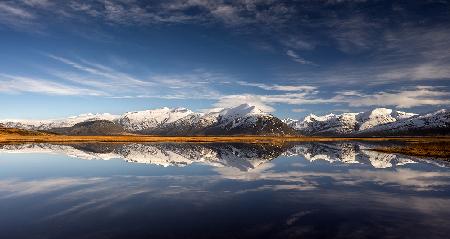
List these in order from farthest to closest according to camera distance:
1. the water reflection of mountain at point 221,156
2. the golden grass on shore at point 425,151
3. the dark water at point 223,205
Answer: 1. the golden grass on shore at point 425,151
2. the water reflection of mountain at point 221,156
3. the dark water at point 223,205

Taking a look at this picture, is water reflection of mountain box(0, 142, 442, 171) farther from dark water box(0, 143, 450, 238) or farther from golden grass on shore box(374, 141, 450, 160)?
dark water box(0, 143, 450, 238)

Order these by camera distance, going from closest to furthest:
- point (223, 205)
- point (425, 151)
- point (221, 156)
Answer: point (223, 205), point (221, 156), point (425, 151)

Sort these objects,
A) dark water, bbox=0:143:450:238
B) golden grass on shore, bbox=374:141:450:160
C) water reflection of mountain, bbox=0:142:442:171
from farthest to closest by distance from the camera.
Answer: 1. golden grass on shore, bbox=374:141:450:160
2. water reflection of mountain, bbox=0:142:442:171
3. dark water, bbox=0:143:450:238

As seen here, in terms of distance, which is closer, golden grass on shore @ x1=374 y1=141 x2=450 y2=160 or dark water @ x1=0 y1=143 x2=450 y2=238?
dark water @ x1=0 y1=143 x2=450 y2=238

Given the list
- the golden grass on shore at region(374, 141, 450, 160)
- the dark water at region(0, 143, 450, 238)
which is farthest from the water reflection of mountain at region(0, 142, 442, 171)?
the dark water at region(0, 143, 450, 238)

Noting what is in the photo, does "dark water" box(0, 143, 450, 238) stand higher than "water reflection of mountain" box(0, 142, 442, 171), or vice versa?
"water reflection of mountain" box(0, 142, 442, 171)

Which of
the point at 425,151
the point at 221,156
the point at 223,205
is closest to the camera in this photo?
the point at 223,205

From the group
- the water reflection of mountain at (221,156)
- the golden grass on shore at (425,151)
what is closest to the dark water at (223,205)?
the water reflection of mountain at (221,156)

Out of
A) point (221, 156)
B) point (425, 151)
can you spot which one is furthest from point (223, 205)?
point (425, 151)

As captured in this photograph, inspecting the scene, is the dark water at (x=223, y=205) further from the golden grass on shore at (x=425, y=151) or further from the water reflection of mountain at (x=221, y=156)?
the golden grass on shore at (x=425, y=151)

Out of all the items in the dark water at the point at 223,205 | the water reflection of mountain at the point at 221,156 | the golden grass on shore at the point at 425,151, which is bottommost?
the dark water at the point at 223,205

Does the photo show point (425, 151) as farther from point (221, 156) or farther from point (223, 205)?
point (223, 205)

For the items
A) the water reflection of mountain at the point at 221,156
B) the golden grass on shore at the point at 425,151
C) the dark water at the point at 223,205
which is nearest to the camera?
the dark water at the point at 223,205

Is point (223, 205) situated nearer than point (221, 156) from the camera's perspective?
Yes
